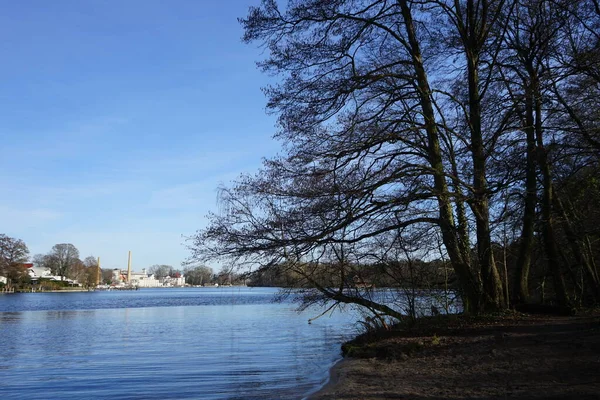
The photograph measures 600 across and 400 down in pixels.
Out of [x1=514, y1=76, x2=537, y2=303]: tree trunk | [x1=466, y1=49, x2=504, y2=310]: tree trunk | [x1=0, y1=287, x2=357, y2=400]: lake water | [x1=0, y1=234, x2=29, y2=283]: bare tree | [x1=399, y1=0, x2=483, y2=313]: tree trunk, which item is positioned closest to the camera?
[x1=0, y1=287, x2=357, y2=400]: lake water

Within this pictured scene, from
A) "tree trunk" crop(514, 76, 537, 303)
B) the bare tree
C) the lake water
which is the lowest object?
the lake water

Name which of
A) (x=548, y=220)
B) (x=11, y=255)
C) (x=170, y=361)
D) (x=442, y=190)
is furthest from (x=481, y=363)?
(x=11, y=255)

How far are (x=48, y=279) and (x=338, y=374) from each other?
13039 cm

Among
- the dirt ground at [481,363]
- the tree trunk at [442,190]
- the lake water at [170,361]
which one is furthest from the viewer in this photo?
the tree trunk at [442,190]

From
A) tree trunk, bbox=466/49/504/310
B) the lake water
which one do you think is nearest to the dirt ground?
tree trunk, bbox=466/49/504/310

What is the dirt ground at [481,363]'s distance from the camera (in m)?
7.09

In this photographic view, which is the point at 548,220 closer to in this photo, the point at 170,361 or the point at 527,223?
the point at 527,223

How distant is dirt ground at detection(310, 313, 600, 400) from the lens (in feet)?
23.3

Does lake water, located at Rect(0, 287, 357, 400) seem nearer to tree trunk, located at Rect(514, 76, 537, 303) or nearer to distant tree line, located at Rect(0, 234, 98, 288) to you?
tree trunk, located at Rect(514, 76, 537, 303)

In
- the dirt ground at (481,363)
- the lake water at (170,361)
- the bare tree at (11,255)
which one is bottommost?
the lake water at (170,361)

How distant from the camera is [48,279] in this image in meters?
124

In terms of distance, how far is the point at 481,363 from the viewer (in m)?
8.79

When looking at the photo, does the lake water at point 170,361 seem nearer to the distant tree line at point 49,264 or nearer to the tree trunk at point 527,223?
the tree trunk at point 527,223

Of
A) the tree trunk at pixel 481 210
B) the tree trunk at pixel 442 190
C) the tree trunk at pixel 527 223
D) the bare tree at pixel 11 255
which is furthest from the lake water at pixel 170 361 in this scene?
the bare tree at pixel 11 255
